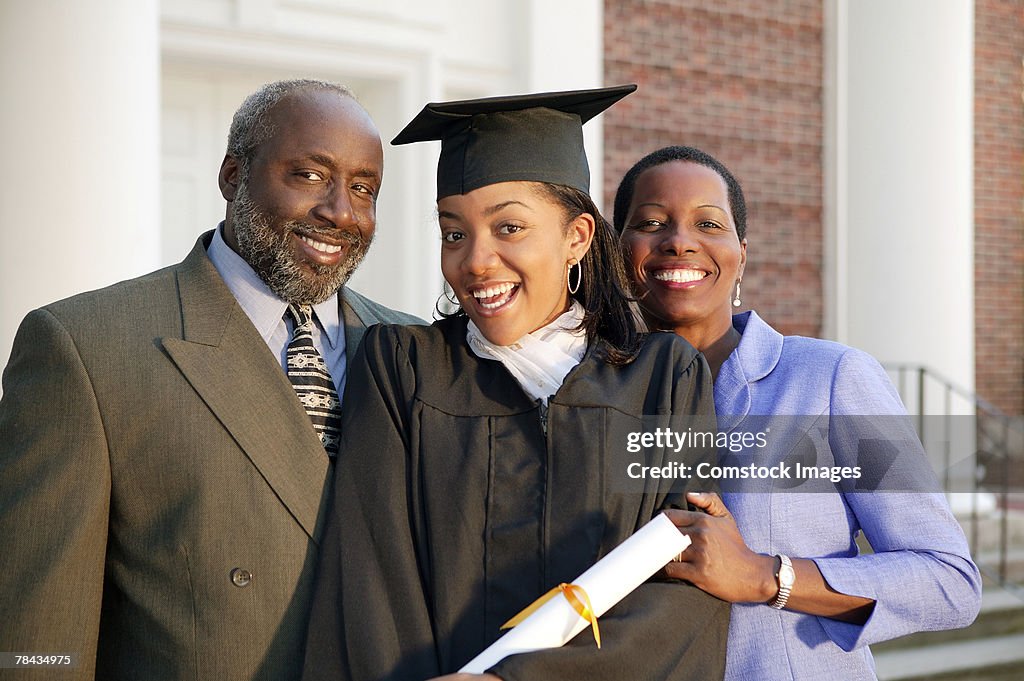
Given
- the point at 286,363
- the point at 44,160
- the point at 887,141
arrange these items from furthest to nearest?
the point at 887,141 → the point at 44,160 → the point at 286,363

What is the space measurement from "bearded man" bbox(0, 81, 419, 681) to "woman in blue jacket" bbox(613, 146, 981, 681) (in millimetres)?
786

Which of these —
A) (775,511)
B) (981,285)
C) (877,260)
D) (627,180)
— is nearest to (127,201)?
(627,180)

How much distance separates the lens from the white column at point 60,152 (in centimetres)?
393

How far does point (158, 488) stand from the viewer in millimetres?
2133

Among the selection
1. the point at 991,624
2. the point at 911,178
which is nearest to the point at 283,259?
the point at 991,624

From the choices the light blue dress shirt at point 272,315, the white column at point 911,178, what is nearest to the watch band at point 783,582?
the light blue dress shirt at point 272,315

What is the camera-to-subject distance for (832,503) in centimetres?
221

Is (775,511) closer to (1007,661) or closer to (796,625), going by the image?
(796,625)

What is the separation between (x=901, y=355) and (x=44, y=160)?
503 centimetres

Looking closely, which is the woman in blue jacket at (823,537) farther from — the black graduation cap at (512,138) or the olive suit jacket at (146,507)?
the olive suit jacket at (146,507)

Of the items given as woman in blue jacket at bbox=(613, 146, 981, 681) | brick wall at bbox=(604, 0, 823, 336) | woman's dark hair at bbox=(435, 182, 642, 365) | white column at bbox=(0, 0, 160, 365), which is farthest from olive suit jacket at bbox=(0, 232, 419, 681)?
brick wall at bbox=(604, 0, 823, 336)

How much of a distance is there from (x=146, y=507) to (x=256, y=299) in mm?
526

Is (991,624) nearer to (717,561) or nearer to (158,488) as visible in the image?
(717,561)

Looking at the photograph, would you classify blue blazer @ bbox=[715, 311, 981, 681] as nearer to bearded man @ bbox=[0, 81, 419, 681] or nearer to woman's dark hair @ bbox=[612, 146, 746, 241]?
woman's dark hair @ bbox=[612, 146, 746, 241]
